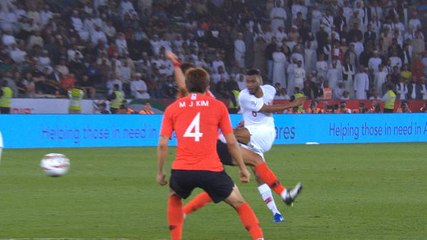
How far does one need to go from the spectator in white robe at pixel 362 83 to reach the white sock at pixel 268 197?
2678 cm

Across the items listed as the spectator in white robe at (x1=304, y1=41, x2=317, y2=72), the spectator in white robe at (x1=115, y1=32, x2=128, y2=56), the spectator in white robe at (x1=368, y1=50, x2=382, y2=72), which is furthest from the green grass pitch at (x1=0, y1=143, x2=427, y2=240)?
the spectator in white robe at (x1=368, y1=50, x2=382, y2=72)

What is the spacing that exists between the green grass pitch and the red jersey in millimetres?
2188

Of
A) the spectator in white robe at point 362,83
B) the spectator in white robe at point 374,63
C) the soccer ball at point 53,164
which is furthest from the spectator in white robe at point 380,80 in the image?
the soccer ball at point 53,164

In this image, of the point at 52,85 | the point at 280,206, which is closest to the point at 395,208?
the point at 280,206

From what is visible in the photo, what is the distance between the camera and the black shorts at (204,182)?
9.80 m

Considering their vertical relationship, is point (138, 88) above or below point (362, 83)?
above

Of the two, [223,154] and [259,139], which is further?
[259,139]

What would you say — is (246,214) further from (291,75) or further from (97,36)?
(291,75)

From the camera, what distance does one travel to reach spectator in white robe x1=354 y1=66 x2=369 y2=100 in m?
39.9

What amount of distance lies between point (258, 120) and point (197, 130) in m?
4.43

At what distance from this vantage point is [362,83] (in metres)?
39.9

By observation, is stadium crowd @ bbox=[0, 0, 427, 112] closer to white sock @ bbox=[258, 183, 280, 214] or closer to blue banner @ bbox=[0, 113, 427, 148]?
blue banner @ bbox=[0, 113, 427, 148]

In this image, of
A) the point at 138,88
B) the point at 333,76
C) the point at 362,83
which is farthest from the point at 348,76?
the point at 138,88

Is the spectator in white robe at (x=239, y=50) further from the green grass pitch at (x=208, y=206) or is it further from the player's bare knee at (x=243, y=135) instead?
the player's bare knee at (x=243, y=135)
